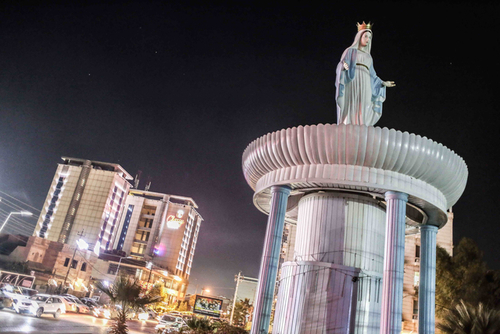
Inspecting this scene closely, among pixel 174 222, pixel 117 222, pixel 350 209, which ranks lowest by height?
pixel 350 209

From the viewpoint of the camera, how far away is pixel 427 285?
1728 centimetres

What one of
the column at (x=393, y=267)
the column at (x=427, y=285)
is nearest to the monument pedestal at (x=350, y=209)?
the column at (x=393, y=267)

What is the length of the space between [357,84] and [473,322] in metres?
10.9

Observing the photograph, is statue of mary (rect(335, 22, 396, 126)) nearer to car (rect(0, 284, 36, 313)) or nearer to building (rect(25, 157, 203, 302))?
car (rect(0, 284, 36, 313))

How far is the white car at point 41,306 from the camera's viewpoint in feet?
76.9

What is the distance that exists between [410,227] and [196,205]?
120210mm

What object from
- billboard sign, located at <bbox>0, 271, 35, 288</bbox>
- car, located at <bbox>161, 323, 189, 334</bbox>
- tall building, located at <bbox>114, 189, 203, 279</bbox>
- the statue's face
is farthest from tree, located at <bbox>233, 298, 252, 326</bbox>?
tall building, located at <bbox>114, 189, 203, 279</bbox>

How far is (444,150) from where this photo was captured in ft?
49.2

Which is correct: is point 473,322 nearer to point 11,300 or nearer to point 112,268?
point 11,300

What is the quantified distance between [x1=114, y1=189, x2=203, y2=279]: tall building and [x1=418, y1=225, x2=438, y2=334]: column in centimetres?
10323

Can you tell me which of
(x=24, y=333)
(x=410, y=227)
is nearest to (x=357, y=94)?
(x=410, y=227)

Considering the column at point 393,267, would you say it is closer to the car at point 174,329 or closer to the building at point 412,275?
the car at point 174,329

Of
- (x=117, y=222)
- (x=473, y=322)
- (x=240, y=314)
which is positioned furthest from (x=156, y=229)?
(x=473, y=322)

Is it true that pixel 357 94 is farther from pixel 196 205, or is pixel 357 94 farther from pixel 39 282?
pixel 196 205
